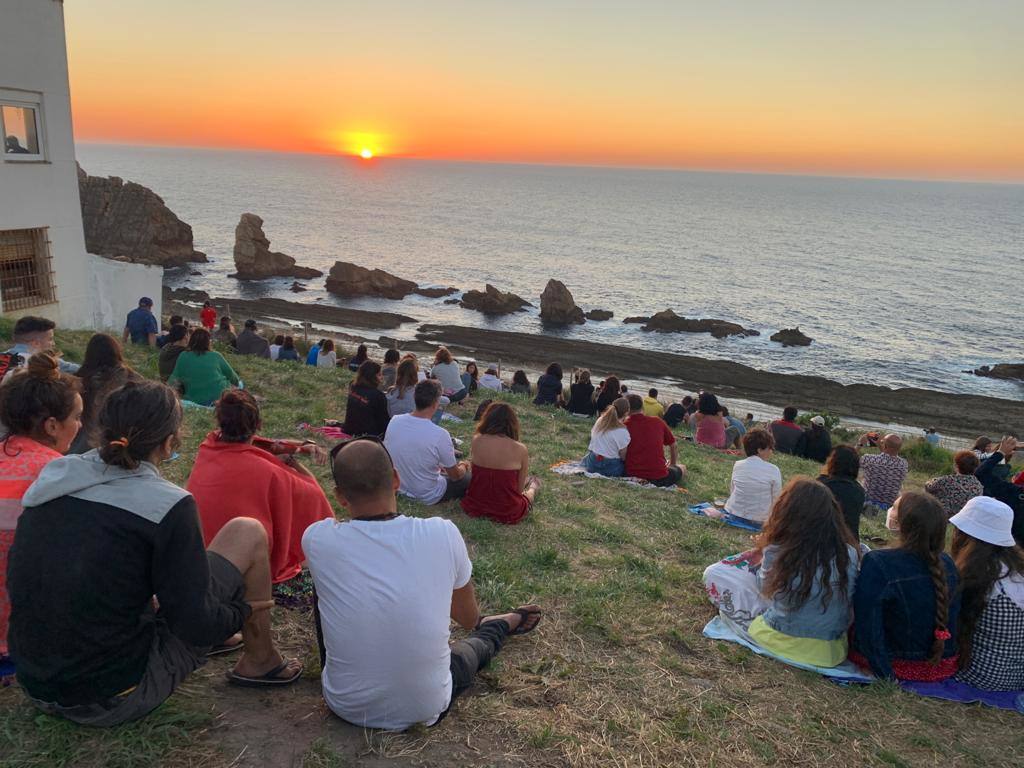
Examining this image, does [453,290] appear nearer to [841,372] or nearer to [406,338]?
[406,338]

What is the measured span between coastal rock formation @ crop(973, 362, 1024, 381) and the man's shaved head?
48.9 m

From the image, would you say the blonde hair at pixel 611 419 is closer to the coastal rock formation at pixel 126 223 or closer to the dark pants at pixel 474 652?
the dark pants at pixel 474 652

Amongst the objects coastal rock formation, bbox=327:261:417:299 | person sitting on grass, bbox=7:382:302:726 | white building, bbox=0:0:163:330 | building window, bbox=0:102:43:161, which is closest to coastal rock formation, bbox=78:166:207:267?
coastal rock formation, bbox=327:261:417:299

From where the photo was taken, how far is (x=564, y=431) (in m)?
14.1

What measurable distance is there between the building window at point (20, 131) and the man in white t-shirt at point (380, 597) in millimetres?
16734

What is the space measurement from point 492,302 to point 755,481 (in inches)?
1932

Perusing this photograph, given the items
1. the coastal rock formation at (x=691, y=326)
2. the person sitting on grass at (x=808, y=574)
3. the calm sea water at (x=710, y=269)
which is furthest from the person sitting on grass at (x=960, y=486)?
the coastal rock formation at (x=691, y=326)

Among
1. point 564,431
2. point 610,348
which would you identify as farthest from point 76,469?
point 610,348

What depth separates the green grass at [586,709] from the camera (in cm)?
348

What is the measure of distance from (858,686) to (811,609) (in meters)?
0.56

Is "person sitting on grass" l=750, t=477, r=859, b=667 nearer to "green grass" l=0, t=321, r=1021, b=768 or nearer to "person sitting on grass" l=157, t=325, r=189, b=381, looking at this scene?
"green grass" l=0, t=321, r=1021, b=768

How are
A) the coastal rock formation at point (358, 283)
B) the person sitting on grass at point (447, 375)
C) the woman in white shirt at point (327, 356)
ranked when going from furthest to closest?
the coastal rock formation at point (358, 283)
the woman in white shirt at point (327, 356)
the person sitting on grass at point (447, 375)

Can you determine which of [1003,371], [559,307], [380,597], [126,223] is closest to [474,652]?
[380,597]

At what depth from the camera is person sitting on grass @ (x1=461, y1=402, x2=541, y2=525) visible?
7.28 m
